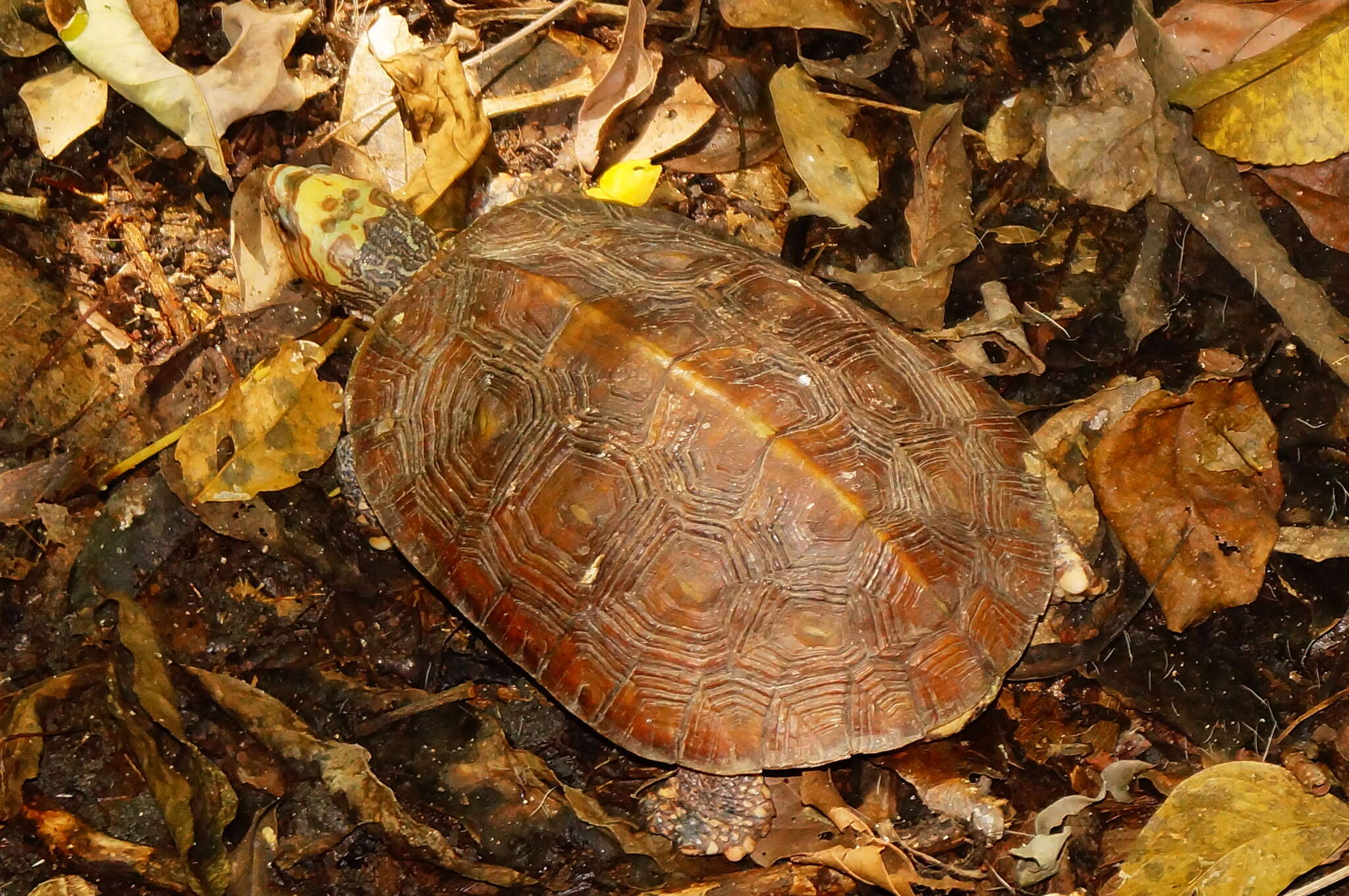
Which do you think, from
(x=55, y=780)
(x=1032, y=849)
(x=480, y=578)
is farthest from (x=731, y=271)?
(x=55, y=780)

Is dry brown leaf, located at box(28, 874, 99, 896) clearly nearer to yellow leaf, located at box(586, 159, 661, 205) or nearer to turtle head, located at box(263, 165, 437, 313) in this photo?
turtle head, located at box(263, 165, 437, 313)

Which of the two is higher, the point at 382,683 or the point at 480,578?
the point at 480,578

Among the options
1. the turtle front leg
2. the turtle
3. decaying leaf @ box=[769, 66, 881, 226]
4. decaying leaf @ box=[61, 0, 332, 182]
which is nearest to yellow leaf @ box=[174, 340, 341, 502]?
the turtle

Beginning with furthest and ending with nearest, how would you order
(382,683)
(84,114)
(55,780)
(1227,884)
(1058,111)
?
1. (1058,111)
2. (84,114)
3. (382,683)
4. (55,780)
5. (1227,884)

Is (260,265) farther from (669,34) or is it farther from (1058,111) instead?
(1058,111)

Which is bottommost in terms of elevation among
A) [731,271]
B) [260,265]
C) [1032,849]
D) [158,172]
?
[1032,849]

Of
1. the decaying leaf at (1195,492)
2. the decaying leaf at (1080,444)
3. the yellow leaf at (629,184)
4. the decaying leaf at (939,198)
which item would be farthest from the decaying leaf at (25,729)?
the decaying leaf at (1195,492)
